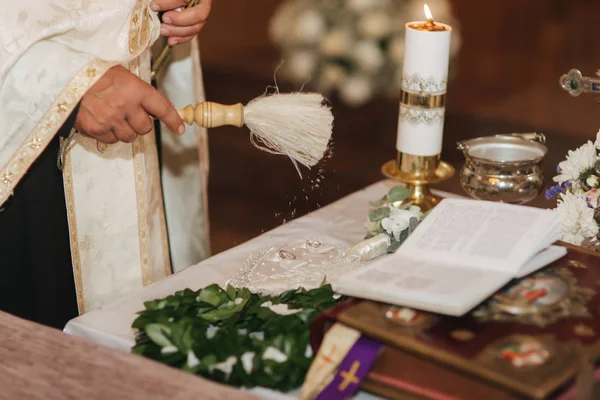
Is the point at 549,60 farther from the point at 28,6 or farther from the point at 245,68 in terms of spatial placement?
the point at 28,6

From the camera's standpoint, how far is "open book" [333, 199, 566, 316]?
3.47 feet

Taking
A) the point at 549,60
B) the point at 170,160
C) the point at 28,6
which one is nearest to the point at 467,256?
the point at 28,6

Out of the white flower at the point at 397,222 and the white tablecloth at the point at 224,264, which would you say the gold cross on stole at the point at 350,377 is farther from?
the white flower at the point at 397,222

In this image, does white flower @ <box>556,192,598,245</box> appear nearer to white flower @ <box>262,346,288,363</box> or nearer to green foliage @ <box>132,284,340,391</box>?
green foliage @ <box>132,284,340,391</box>

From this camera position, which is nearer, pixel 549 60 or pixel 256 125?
pixel 256 125

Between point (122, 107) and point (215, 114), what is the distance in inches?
6.1

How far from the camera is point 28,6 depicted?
147 centimetres

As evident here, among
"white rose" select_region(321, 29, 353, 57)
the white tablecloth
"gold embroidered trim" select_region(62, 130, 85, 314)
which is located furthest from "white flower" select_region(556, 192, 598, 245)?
"white rose" select_region(321, 29, 353, 57)

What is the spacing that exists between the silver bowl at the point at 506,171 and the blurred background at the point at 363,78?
297 millimetres

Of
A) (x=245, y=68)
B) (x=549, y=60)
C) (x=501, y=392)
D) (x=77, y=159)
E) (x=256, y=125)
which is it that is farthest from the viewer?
(x=549, y=60)

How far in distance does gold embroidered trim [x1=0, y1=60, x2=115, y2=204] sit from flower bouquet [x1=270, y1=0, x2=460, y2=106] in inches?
46.8

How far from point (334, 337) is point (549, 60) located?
19.1 feet

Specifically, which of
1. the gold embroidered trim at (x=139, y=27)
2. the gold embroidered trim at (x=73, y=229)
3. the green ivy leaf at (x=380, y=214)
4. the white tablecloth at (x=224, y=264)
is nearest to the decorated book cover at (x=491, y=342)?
the white tablecloth at (x=224, y=264)

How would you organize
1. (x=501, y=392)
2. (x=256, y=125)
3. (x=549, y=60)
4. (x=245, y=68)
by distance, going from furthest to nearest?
(x=549, y=60), (x=245, y=68), (x=256, y=125), (x=501, y=392)
